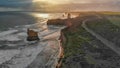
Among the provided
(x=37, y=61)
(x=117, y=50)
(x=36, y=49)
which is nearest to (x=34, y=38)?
(x=36, y=49)

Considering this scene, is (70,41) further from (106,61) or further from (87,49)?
(106,61)

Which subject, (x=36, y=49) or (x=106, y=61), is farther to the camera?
(x=36, y=49)

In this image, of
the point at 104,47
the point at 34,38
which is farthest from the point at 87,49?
the point at 34,38

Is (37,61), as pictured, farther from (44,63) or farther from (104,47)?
(104,47)

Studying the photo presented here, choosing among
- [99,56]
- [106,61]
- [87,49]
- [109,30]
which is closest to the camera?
[106,61]

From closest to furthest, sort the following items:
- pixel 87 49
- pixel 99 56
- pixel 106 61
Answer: pixel 106 61 → pixel 99 56 → pixel 87 49

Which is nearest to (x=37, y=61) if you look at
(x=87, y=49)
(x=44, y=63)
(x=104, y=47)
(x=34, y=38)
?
(x=44, y=63)

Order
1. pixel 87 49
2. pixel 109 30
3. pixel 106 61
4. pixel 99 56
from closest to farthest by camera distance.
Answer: pixel 106 61 → pixel 99 56 → pixel 87 49 → pixel 109 30

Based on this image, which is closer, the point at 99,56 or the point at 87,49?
the point at 99,56

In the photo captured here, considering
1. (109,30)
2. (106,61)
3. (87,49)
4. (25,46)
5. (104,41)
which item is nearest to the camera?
(106,61)

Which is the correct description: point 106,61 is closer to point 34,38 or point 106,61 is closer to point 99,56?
point 99,56
